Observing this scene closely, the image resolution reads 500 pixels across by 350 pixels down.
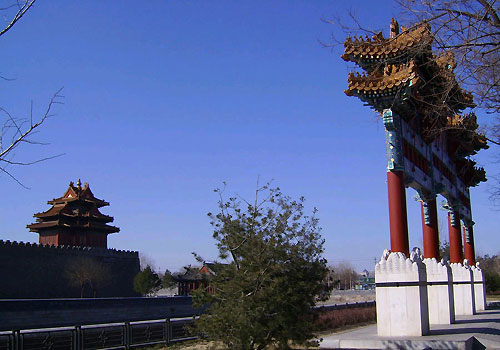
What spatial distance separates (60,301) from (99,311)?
2284 millimetres

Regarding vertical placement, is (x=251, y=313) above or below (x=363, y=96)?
below

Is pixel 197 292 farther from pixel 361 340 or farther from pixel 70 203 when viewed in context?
pixel 70 203

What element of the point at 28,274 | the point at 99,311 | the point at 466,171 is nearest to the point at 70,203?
the point at 28,274

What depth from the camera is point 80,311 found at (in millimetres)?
27422

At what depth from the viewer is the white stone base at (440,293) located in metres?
15.9

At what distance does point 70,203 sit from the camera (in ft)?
179

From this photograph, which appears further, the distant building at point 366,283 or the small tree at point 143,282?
the distant building at point 366,283

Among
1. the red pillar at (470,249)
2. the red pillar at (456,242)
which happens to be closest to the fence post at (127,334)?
the red pillar at (456,242)

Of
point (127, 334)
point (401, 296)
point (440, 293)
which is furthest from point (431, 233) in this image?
point (127, 334)

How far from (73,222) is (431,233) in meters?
43.4

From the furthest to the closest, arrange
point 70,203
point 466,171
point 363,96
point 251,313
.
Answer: point 70,203 < point 466,171 < point 363,96 < point 251,313

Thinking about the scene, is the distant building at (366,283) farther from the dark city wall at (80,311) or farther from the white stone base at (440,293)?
the white stone base at (440,293)

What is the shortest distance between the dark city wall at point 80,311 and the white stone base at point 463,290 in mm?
13704

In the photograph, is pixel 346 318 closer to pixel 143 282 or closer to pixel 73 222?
pixel 143 282
